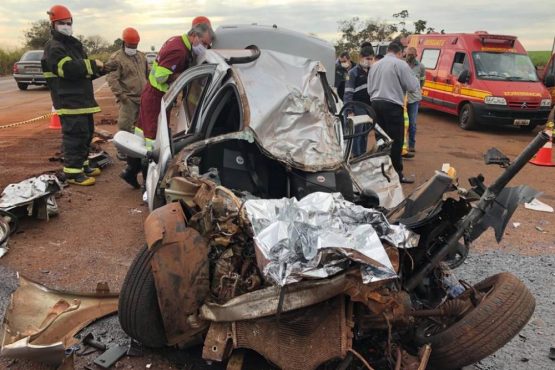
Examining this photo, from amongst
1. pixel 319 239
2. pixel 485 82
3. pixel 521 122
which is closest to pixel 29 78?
pixel 485 82

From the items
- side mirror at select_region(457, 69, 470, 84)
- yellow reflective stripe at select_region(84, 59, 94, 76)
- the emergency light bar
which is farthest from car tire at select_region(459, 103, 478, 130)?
yellow reflective stripe at select_region(84, 59, 94, 76)

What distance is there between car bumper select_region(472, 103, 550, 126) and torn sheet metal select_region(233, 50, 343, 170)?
7447 mm

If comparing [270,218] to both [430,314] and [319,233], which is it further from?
[430,314]

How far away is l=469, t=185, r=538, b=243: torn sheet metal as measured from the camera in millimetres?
2355

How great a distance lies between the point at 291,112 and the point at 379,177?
42.6 inches

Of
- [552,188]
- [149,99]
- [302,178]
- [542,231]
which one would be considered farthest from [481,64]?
[302,178]

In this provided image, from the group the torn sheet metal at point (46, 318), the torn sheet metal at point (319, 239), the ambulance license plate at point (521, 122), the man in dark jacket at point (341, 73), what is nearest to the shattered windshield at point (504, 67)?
the ambulance license plate at point (521, 122)

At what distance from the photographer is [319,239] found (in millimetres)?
2143

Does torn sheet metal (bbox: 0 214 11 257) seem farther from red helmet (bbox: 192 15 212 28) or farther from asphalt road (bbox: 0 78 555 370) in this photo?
red helmet (bbox: 192 15 212 28)

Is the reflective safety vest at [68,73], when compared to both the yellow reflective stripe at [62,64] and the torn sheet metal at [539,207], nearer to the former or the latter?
the yellow reflective stripe at [62,64]

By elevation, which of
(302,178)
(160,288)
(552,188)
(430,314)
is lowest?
(552,188)

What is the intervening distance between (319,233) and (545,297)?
233 centimetres

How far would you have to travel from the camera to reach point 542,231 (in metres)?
4.90

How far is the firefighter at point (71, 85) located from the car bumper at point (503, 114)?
7793 mm
